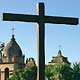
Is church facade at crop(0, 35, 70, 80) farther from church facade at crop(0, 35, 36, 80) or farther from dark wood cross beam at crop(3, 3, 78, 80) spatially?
dark wood cross beam at crop(3, 3, 78, 80)

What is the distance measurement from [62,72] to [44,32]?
44093mm

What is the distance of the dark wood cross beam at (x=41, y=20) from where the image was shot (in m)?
8.86

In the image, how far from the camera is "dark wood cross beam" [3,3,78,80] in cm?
886

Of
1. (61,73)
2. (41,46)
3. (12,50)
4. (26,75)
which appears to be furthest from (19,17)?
(12,50)

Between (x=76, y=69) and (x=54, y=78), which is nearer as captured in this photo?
(x=54, y=78)

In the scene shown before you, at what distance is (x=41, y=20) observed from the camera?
9.16m

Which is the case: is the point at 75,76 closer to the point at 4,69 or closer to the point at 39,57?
the point at 4,69

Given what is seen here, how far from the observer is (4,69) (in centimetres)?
6719

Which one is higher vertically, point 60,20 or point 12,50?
point 12,50

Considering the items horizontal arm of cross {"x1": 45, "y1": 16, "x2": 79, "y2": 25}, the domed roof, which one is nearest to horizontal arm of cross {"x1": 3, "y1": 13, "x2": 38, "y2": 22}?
horizontal arm of cross {"x1": 45, "y1": 16, "x2": 79, "y2": 25}

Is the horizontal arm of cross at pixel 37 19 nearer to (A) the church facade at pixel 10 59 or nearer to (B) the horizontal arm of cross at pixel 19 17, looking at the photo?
(B) the horizontal arm of cross at pixel 19 17

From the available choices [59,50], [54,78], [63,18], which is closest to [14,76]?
[54,78]

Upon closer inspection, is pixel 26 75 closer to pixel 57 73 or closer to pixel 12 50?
pixel 57 73

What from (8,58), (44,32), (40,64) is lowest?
(40,64)
